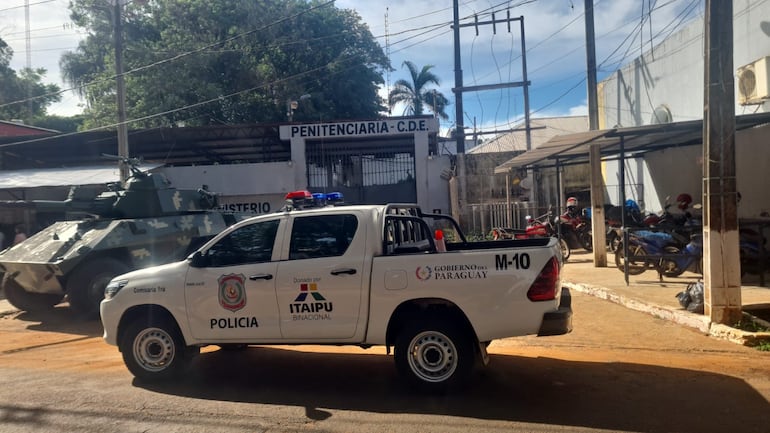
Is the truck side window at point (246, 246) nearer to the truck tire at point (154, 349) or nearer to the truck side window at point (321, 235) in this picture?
the truck side window at point (321, 235)

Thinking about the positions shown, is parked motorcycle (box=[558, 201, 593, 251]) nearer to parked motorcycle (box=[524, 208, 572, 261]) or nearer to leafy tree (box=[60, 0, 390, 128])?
parked motorcycle (box=[524, 208, 572, 261])

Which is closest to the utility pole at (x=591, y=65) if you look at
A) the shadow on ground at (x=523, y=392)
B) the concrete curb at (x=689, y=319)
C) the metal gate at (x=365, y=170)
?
the concrete curb at (x=689, y=319)

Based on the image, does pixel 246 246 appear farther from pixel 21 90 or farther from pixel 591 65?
pixel 21 90

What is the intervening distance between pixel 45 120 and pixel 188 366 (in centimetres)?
4621

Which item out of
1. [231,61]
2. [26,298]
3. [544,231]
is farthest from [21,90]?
[544,231]

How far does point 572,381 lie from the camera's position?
5289 millimetres

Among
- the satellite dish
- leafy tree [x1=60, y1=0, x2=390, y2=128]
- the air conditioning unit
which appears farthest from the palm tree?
the air conditioning unit

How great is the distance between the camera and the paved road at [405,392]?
4367mm

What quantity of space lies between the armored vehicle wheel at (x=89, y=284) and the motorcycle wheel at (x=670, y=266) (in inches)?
376

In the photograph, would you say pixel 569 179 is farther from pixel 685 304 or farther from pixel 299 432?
pixel 299 432

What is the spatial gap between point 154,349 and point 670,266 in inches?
342

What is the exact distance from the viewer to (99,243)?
9.56 metres

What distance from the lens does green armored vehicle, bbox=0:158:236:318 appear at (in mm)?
9422

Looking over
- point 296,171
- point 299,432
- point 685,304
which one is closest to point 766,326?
point 685,304
